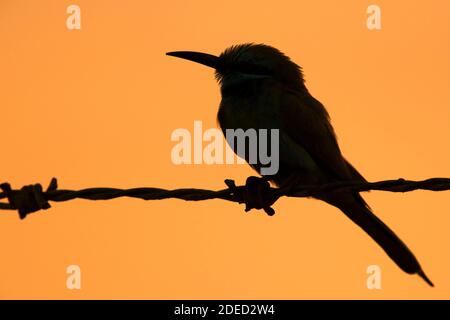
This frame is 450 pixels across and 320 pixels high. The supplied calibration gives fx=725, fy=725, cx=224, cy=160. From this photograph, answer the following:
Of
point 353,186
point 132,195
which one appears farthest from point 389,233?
point 132,195

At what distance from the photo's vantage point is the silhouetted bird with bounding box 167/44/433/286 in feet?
16.1

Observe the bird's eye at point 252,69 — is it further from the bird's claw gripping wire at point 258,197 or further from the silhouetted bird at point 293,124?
the bird's claw gripping wire at point 258,197

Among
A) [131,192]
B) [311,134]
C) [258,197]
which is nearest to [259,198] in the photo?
[258,197]

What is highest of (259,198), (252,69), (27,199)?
(252,69)

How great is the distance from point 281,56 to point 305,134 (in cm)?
88

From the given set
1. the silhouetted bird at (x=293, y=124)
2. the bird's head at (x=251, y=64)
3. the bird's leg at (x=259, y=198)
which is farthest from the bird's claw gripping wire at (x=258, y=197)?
the bird's head at (x=251, y=64)

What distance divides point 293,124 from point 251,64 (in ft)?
2.30

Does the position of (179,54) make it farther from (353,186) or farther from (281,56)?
(353,186)

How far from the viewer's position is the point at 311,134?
5.16m

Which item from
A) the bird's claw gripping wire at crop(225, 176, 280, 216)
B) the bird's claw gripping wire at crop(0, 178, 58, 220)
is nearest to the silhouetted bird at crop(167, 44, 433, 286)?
the bird's claw gripping wire at crop(225, 176, 280, 216)

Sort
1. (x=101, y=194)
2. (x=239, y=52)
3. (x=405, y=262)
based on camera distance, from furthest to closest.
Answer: (x=239, y=52) → (x=405, y=262) → (x=101, y=194)

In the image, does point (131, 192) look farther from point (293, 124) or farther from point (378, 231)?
point (378, 231)

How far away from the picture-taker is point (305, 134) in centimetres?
513

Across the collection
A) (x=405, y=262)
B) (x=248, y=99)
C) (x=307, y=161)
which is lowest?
(x=405, y=262)
